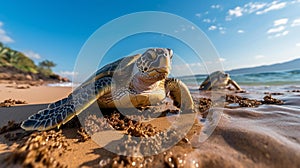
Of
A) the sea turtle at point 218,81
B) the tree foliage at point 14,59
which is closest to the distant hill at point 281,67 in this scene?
the sea turtle at point 218,81

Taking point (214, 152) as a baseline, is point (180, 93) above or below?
above

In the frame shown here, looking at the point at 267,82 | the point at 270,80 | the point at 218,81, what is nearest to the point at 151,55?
the point at 218,81

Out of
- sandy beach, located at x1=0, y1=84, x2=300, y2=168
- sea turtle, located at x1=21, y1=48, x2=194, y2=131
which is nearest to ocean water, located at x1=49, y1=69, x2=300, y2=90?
sea turtle, located at x1=21, y1=48, x2=194, y2=131

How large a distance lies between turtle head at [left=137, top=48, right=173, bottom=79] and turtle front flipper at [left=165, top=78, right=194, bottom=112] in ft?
2.14

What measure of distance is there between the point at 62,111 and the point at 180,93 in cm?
208

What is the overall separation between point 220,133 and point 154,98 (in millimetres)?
1316

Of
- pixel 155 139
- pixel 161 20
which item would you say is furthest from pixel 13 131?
pixel 161 20

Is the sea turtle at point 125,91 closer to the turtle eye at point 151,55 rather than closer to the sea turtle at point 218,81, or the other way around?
the turtle eye at point 151,55

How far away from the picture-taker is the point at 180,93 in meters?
3.10

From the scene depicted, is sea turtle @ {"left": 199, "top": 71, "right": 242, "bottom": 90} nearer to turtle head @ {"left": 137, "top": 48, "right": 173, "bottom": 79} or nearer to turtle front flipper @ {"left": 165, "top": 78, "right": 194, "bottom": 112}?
turtle front flipper @ {"left": 165, "top": 78, "right": 194, "bottom": 112}

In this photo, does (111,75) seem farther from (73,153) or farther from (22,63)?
(22,63)

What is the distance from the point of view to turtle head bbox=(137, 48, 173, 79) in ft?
7.92

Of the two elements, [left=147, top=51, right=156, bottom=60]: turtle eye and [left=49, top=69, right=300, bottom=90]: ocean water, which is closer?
[left=147, top=51, right=156, bottom=60]: turtle eye

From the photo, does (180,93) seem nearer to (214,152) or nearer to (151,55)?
(151,55)
